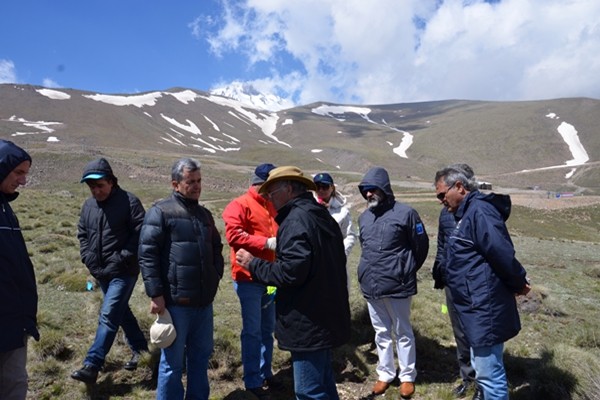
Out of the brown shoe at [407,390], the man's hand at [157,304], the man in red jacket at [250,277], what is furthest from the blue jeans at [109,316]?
the brown shoe at [407,390]

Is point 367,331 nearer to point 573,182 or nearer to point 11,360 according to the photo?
point 11,360

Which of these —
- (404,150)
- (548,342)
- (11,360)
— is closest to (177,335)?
(11,360)

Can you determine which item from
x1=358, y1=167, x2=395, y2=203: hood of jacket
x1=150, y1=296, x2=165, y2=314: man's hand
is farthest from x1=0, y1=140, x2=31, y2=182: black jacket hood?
x1=358, y1=167, x2=395, y2=203: hood of jacket

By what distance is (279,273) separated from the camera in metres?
3.15

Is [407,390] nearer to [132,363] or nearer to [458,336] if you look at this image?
[458,336]

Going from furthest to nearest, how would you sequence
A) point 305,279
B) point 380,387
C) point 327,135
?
point 327,135
point 380,387
point 305,279

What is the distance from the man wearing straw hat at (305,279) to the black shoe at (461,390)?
2.23m

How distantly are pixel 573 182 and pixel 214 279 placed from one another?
10116 centimetres

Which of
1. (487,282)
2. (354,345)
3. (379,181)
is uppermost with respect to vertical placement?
(379,181)

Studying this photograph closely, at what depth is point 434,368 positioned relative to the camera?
5.66m

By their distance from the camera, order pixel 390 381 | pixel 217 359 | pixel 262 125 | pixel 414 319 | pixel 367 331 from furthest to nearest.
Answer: pixel 262 125
pixel 414 319
pixel 367 331
pixel 217 359
pixel 390 381

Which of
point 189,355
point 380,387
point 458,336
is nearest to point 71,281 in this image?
point 189,355

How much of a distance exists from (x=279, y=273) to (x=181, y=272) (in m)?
1.22

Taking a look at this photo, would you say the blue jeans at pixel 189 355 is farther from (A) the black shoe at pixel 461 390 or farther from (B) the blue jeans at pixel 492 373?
(A) the black shoe at pixel 461 390
